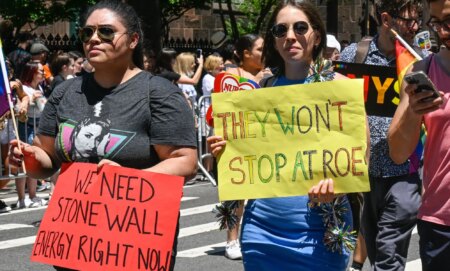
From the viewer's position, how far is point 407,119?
3.97m

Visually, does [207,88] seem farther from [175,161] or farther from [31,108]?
[175,161]

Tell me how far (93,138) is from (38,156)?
1.21ft

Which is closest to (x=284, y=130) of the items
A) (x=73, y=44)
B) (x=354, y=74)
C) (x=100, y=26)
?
(x=100, y=26)

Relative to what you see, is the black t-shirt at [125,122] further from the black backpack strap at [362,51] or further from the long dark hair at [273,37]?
the black backpack strap at [362,51]

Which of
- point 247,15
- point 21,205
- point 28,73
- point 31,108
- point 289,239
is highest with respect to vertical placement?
point 289,239

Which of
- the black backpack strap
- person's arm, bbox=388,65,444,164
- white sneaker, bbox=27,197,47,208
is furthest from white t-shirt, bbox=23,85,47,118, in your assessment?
person's arm, bbox=388,65,444,164

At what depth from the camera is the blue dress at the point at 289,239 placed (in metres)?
4.52

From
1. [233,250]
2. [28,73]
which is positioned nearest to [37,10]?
[28,73]

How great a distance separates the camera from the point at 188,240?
1020 cm

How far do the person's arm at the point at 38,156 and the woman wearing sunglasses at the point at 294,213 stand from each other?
0.74 meters

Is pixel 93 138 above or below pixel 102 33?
below

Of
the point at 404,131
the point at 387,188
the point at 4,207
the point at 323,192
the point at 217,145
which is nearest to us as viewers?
the point at 404,131

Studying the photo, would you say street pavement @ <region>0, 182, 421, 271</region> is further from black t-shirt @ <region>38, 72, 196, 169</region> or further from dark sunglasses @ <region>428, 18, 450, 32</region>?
dark sunglasses @ <region>428, 18, 450, 32</region>

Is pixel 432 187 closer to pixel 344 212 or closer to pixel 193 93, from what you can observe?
pixel 344 212
